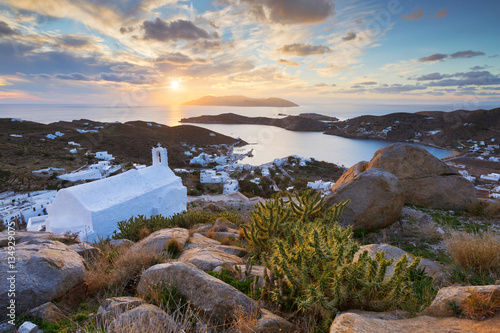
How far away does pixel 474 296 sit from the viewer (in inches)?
80.3

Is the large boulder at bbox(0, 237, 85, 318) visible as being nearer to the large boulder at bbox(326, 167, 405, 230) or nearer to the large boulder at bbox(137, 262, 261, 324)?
the large boulder at bbox(137, 262, 261, 324)

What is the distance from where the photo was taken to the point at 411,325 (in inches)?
78.7

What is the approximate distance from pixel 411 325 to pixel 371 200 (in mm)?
5015

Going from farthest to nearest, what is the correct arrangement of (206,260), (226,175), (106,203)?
(226,175) < (106,203) < (206,260)

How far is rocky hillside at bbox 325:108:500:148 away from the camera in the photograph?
2672 inches

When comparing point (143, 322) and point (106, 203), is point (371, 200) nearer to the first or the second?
point (143, 322)

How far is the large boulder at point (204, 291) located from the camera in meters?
2.59

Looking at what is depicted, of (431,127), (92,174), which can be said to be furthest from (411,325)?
(431,127)

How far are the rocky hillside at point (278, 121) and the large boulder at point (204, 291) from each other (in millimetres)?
111420

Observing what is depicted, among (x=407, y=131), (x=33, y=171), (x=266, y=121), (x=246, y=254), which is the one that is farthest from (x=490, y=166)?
(x=266, y=121)

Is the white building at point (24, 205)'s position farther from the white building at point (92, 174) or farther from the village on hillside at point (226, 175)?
the white building at point (92, 174)

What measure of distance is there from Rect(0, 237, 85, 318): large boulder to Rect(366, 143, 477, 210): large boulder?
9152 mm

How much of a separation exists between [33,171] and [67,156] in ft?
36.2

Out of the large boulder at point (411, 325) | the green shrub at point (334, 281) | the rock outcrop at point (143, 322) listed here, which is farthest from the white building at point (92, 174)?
the large boulder at point (411, 325)
